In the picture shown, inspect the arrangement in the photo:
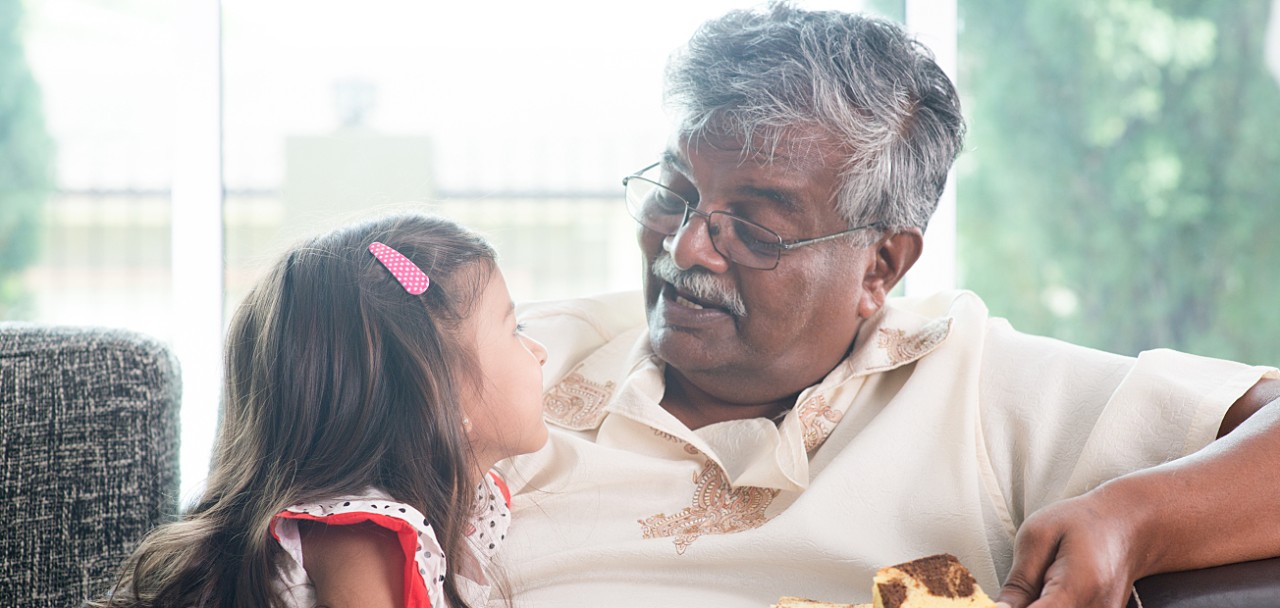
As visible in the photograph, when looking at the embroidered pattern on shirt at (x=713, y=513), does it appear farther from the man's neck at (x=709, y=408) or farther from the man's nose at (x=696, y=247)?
the man's nose at (x=696, y=247)

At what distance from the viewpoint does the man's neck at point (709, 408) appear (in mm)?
1795

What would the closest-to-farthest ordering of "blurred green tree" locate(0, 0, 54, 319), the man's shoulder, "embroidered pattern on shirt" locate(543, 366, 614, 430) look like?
"embroidered pattern on shirt" locate(543, 366, 614, 430) < the man's shoulder < "blurred green tree" locate(0, 0, 54, 319)

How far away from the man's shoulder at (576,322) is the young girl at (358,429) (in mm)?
443

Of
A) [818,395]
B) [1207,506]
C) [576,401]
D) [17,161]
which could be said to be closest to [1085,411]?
[1207,506]

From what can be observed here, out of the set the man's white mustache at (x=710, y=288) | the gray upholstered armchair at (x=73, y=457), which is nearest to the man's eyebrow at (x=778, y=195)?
the man's white mustache at (x=710, y=288)

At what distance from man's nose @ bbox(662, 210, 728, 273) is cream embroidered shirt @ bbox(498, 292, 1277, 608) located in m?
0.22

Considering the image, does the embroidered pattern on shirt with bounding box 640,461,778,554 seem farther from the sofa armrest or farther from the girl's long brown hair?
the sofa armrest

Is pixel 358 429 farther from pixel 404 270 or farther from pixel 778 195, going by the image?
pixel 778 195

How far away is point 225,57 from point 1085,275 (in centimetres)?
315

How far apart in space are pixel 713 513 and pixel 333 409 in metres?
0.61

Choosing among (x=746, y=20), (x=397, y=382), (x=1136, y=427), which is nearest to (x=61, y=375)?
(x=397, y=382)

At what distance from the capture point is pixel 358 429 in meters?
1.29

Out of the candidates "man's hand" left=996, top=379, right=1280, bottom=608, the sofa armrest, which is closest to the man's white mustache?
"man's hand" left=996, top=379, right=1280, bottom=608

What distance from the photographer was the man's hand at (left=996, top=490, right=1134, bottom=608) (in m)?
1.17
